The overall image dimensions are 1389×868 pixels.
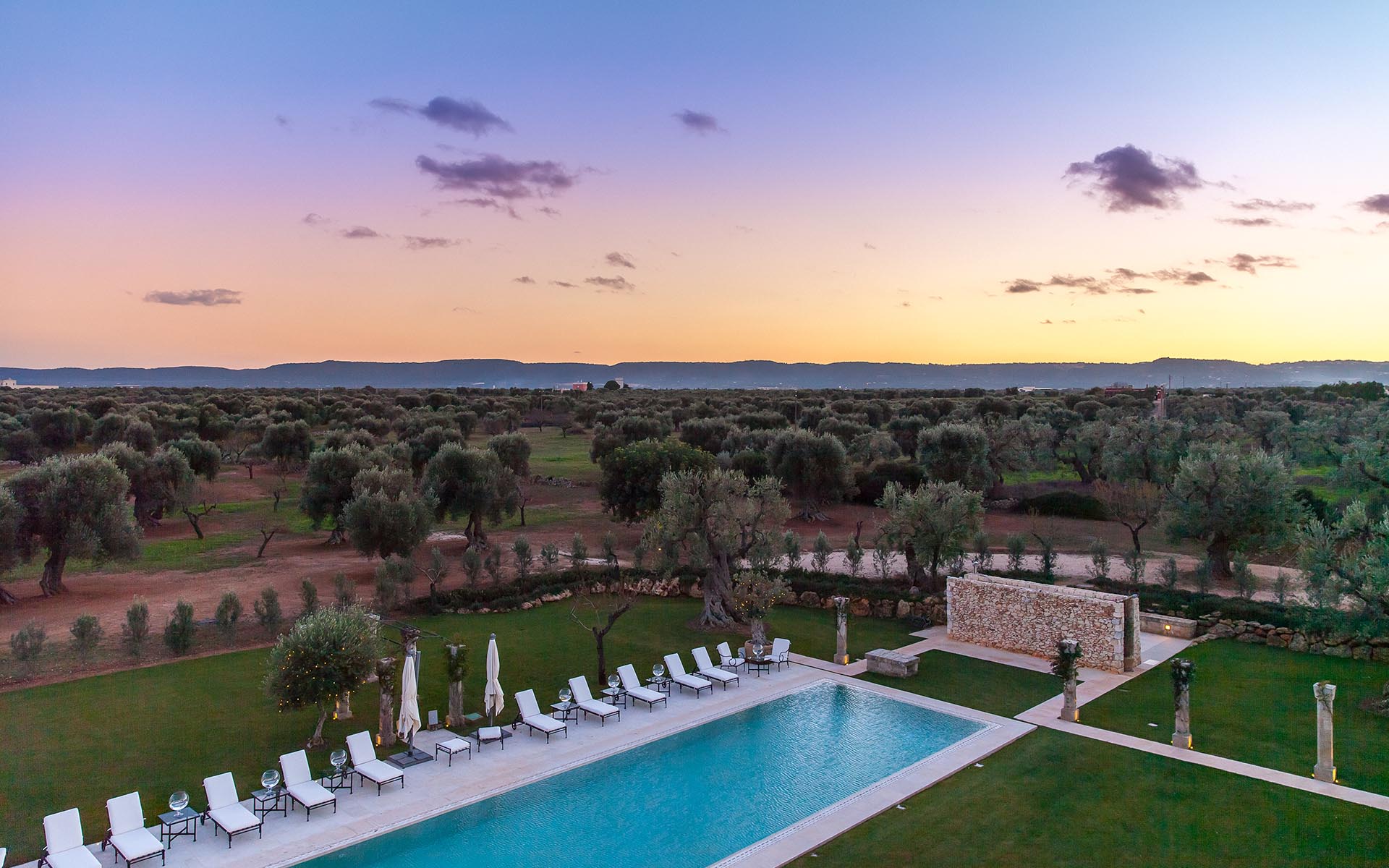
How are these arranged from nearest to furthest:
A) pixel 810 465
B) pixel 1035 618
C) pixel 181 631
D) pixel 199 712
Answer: pixel 199 712, pixel 181 631, pixel 1035 618, pixel 810 465

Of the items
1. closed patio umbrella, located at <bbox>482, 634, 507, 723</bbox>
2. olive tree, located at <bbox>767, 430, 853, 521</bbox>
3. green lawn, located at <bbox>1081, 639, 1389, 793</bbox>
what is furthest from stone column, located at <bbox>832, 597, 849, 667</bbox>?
olive tree, located at <bbox>767, 430, 853, 521</bbox>

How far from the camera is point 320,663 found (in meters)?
14.3

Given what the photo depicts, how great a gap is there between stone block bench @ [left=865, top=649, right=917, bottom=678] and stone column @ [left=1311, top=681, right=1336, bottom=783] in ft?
24.4

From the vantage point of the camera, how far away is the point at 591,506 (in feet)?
140

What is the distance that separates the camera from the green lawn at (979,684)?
57.1 ft

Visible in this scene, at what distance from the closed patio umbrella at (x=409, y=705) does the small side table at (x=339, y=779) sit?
1123 millimetres

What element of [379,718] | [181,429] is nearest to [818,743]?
[379,718]

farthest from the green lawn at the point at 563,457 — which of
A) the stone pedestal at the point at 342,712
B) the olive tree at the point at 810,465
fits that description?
the stone pedestal at the point at 342,712

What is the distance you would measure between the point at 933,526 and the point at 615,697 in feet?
40.8

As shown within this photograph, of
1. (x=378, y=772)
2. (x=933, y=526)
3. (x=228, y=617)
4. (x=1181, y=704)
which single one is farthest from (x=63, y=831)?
(x=933, y=526)

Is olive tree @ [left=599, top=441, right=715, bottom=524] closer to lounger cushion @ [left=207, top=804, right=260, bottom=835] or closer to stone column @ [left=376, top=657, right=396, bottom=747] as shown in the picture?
stone column @ [left=376, top=657, right=396, bottom=747]

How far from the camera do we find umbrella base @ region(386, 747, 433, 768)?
556 inches

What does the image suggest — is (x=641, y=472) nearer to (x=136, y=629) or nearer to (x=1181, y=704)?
(x=136, y=629)

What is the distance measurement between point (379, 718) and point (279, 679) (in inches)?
94.1
